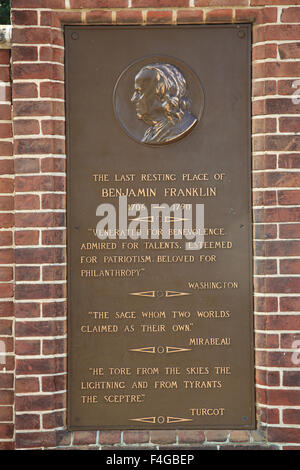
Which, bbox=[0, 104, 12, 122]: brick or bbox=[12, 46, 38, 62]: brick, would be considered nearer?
bbox=[12, 46, 38, 62]: brick

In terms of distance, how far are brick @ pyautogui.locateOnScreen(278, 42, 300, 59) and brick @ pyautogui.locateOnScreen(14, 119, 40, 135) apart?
4.65ft

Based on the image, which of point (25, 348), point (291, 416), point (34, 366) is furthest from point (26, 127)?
point (291, 416)

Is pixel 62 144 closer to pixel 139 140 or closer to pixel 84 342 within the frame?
pixel 139 140

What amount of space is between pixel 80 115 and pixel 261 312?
60.1 inches

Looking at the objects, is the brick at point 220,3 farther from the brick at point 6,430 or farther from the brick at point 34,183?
the brick at point 6,430

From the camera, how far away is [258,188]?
2850mm

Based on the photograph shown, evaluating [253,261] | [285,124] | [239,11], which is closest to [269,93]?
[285,124]

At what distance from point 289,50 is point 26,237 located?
1.80 m

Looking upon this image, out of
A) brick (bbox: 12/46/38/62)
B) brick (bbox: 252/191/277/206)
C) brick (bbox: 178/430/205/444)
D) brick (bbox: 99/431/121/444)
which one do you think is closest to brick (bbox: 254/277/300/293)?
brick (bbox: 252/191/277/206)

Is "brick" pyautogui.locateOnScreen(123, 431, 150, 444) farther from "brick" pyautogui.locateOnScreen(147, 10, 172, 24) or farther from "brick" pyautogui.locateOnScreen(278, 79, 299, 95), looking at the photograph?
"brick" pyautogui.locateOnScreen(147, 10, 172, 24)

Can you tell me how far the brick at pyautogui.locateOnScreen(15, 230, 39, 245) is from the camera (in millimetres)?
2803

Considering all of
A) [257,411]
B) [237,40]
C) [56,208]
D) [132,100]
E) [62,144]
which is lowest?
[257,411]

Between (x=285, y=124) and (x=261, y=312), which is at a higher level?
(x=285, y=124)

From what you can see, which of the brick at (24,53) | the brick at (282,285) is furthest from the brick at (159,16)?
the brick at (282,285)
